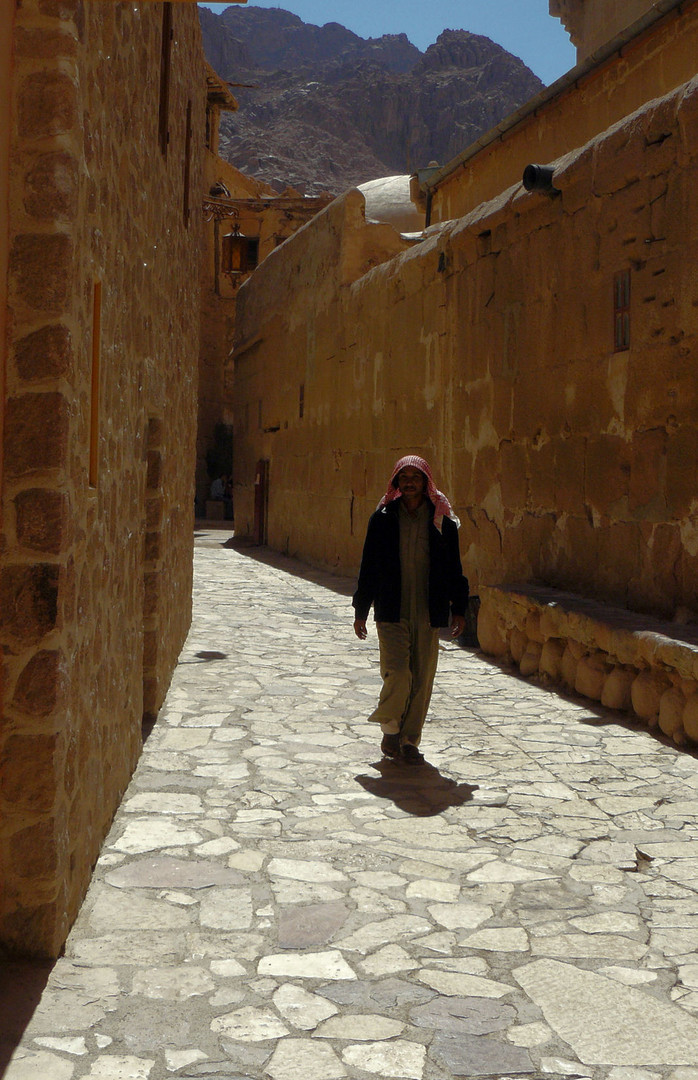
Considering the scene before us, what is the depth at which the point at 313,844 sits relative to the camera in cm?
409

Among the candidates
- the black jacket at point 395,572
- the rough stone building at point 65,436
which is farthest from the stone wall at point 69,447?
the black jacket at point 395,572

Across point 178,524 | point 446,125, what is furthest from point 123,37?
point 446,125

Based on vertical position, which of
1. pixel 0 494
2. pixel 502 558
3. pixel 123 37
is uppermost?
pixel 123 37

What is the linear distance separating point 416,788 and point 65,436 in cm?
272

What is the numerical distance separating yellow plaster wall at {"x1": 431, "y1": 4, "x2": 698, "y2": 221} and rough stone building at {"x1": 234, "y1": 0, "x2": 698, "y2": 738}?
2 cm

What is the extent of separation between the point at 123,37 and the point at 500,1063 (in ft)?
11.8

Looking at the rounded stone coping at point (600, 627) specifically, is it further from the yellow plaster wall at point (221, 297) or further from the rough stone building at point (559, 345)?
the yellow plaster wall at point (221, 297)

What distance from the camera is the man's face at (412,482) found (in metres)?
5.41

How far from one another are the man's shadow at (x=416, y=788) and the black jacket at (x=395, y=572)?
737mm

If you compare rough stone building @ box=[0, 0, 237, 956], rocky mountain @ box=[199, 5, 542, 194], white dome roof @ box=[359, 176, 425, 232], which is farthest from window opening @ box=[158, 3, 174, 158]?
rocky mountain @ box=[199, 5, 542, 194]

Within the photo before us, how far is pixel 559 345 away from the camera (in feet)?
24.9

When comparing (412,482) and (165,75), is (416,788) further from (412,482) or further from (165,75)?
(165,75)

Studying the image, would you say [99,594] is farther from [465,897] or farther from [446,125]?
[446,125]

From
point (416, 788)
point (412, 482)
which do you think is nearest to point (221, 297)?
point (412, 482)
